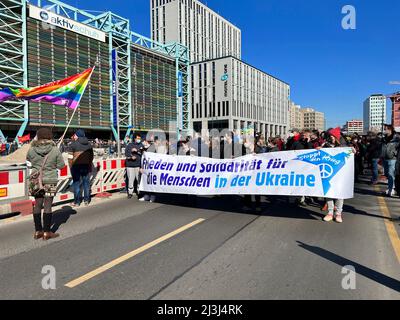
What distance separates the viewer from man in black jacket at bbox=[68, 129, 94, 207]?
811cm

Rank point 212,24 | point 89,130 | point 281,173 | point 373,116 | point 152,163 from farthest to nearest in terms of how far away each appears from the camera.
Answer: point 212,24 → point 373,116 → point 89,130 → point 152,163 → point 281,173

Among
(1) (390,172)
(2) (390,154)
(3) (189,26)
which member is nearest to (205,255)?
(1) (390,172)

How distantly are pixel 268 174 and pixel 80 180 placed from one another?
16.2 ft

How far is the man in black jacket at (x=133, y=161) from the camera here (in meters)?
9.21

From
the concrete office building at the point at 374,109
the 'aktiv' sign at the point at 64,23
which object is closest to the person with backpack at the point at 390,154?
the 'aktiv' sign at the point at 64,23

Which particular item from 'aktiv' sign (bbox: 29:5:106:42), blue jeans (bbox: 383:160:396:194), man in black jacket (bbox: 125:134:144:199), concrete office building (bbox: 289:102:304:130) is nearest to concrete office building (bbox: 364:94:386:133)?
concrete office building (bbox: 289:102:304:130)

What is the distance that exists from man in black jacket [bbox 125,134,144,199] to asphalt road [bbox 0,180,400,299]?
78.2 inches

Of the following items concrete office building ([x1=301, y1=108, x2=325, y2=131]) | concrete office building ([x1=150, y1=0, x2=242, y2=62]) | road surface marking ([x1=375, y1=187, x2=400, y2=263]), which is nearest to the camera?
road surface marking ([x1=375, y1=187, x2=400, y2=263])

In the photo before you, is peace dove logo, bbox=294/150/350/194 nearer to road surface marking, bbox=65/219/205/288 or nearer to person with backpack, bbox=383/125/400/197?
road surface marking, bbox=65/219/205/288

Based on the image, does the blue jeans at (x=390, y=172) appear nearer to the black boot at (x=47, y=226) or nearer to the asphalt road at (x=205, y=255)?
the asphalt road at (x=205, y=255)
